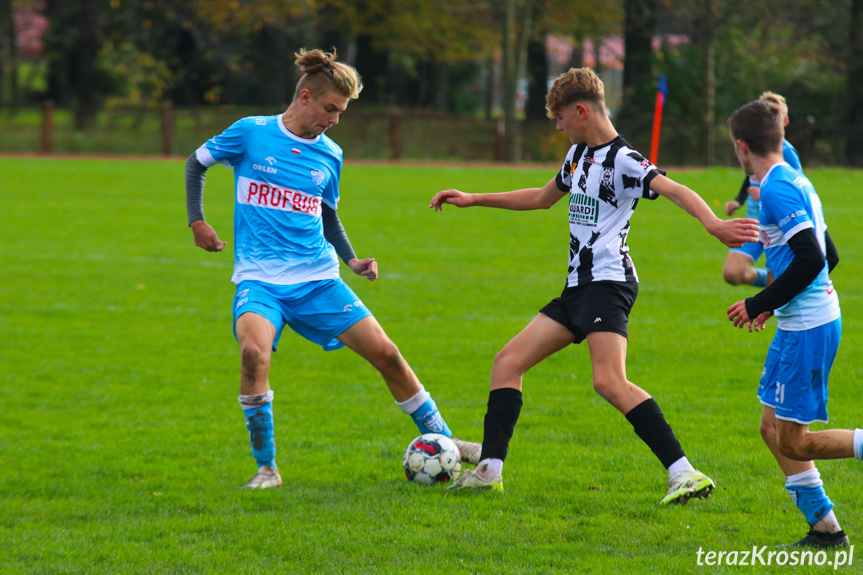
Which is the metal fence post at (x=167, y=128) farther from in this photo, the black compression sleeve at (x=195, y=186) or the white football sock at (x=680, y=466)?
the white football sock at (x=680, y=466)

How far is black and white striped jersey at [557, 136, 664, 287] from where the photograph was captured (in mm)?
4621

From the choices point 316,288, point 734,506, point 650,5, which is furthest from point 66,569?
point 650,5

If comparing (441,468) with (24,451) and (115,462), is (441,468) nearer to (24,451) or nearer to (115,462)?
(115,462)

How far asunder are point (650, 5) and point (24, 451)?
35.6 m

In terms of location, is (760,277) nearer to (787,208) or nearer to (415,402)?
(415,402)

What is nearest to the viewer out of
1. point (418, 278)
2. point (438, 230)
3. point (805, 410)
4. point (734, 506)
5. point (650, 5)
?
point (805, 410)

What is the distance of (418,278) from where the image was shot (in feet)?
39.9

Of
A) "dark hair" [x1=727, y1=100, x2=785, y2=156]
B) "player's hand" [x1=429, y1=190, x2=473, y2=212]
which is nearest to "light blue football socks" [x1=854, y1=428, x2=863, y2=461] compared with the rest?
"dark hair" [x1=727, y1=100, x2=785, y2=156]

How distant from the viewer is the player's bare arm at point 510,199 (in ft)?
16.8

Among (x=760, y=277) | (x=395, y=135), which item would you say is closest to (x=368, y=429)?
(x=760, y=277)

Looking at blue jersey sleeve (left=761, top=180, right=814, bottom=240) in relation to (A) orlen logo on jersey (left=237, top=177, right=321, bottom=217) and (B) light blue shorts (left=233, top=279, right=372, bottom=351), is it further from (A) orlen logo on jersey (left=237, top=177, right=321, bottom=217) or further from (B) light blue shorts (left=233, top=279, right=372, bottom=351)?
(A) orlen logo on jersey (left=237, top=177, right=321, bottom=217)

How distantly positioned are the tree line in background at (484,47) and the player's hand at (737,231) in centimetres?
2778

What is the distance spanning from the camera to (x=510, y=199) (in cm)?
518

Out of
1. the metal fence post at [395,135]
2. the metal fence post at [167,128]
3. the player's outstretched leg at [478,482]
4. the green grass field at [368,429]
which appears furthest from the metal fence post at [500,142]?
the player's outstretched leg at [478,482]
